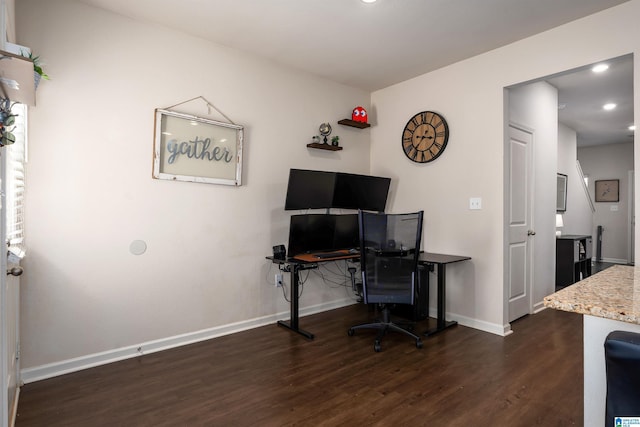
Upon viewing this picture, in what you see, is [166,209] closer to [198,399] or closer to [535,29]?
[198,399]

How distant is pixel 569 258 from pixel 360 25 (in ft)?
14.3

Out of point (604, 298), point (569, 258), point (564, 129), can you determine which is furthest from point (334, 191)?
point (564, 129)

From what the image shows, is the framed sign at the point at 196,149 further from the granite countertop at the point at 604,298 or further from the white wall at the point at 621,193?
the white wall at the point at 621,193

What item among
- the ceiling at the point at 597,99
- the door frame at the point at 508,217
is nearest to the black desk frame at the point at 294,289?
A: the door frame at the point at 508,217

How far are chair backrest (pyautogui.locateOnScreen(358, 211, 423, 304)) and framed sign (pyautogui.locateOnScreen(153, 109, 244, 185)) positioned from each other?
130 centimetres

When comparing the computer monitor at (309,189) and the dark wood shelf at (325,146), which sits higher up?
the dark wood shelf at (325,146)

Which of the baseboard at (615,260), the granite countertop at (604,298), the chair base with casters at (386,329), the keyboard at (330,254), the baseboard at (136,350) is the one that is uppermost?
the granite countertop at (604,298)

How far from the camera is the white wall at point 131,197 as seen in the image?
241cm

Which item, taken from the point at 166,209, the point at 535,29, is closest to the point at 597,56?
the point at 535,29

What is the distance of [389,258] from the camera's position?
296cm

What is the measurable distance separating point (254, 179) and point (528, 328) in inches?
119

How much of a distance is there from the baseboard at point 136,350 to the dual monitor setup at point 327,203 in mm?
747

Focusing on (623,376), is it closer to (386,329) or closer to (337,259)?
(386,329)

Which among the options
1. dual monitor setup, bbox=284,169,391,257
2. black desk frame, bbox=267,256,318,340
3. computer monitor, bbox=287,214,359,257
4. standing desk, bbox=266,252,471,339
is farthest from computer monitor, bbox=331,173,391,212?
black desk frame, bbox=267,256,318,340
